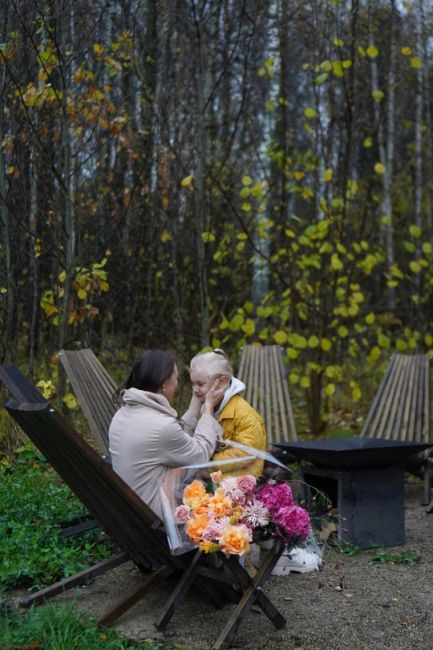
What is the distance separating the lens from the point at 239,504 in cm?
316

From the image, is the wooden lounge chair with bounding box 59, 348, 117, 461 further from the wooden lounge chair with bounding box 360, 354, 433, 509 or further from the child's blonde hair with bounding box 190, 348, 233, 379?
the wooden lounge chair with bounding box 360, 354, 433, 509

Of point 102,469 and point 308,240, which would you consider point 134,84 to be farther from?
point 102,469

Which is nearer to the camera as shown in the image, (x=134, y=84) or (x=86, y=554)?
(x=86, y=554)

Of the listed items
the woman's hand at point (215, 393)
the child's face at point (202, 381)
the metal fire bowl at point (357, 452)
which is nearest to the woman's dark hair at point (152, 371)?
the woman's hand at point (215, 393)

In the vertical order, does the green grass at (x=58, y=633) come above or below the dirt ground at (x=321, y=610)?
above

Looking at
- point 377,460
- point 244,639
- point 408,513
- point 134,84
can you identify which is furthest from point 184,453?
point 134,84

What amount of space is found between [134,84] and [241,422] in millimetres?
5707

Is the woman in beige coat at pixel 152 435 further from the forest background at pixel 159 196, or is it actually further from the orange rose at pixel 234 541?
the forest background at pixel 159 196

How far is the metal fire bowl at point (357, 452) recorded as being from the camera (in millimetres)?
4488

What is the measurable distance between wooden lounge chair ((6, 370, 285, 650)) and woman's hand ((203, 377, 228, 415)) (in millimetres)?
769

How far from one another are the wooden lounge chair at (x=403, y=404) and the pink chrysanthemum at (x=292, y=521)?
340 centimetres

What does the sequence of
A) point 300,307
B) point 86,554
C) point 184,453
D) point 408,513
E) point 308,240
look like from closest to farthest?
point 184,453, point 86,554, point 408,513, point 308,240, point 300,307

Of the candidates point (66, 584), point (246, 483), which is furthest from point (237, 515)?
point (66, 584)

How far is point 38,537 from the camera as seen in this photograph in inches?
174
